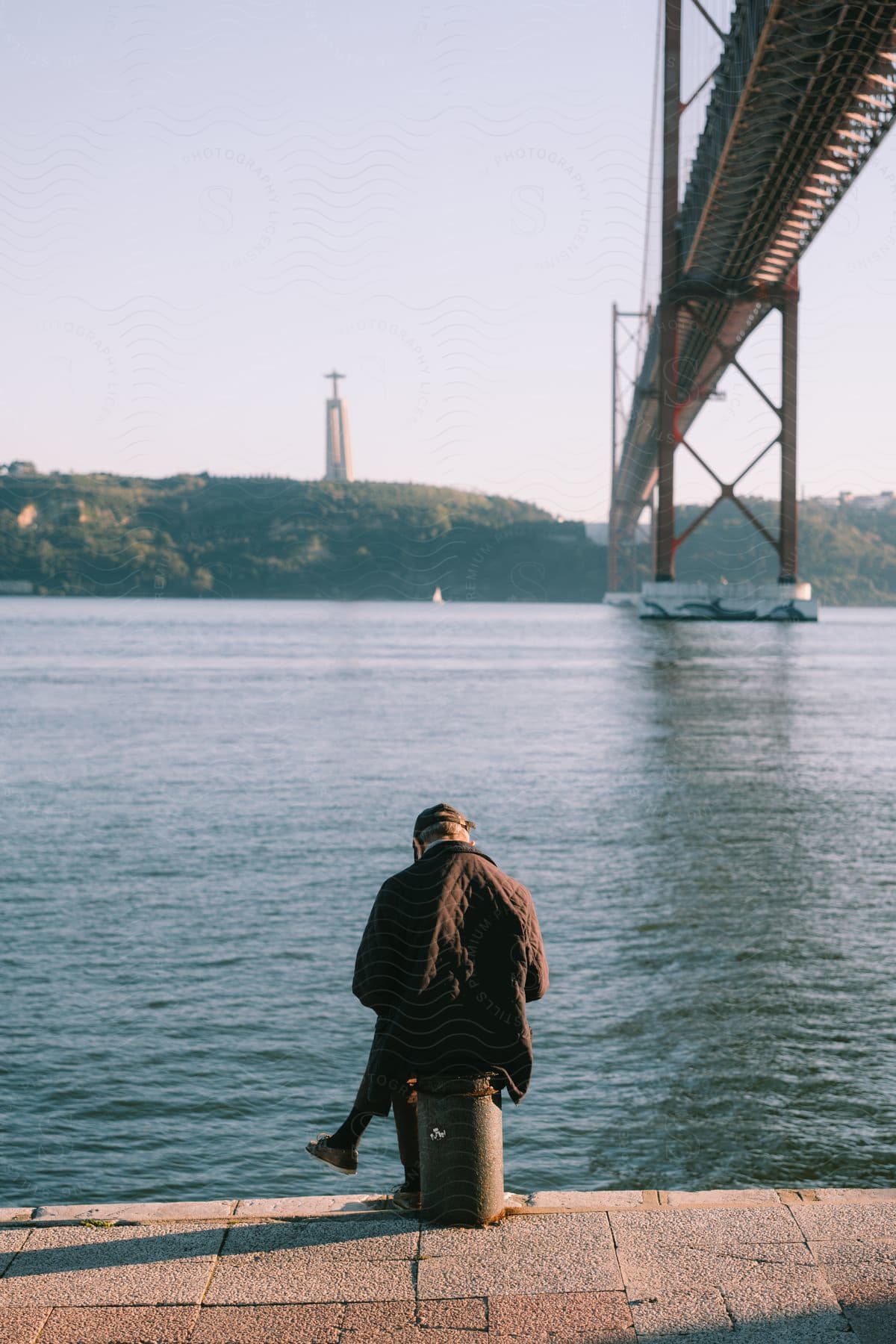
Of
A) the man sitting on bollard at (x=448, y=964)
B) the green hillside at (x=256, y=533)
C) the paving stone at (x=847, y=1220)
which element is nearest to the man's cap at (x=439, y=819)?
the man sitting on bollard at (x=448, y=964)

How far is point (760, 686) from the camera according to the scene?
130ft

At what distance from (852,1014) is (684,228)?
136 ft

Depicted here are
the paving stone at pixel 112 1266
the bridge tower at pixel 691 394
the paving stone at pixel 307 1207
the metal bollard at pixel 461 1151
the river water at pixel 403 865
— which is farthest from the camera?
the bridge tower at pixel 691 394

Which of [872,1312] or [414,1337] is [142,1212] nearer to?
[414,1337]

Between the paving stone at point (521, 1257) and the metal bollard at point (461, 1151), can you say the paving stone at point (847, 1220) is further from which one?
the metal bollard at point (461, 1151)

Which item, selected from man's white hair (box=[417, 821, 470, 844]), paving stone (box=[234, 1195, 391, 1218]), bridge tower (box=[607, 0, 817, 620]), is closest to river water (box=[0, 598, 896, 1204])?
paving stone (box=[234, 1195, 391, 1218])

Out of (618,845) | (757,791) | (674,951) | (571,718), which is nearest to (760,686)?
(571,718)

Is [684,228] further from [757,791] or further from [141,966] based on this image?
[141,966]

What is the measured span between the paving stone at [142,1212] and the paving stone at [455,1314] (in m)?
0.88

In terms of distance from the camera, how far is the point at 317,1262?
371 cm

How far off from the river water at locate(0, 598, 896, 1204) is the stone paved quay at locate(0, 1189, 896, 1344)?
3.02m

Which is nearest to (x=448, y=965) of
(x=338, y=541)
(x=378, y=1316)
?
(x=378, y=1316)

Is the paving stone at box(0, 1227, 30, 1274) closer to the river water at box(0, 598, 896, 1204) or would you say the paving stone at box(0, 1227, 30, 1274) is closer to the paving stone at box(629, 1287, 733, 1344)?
the paving stone at box(629, 1287, 733, 1344)

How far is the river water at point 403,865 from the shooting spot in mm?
7418
